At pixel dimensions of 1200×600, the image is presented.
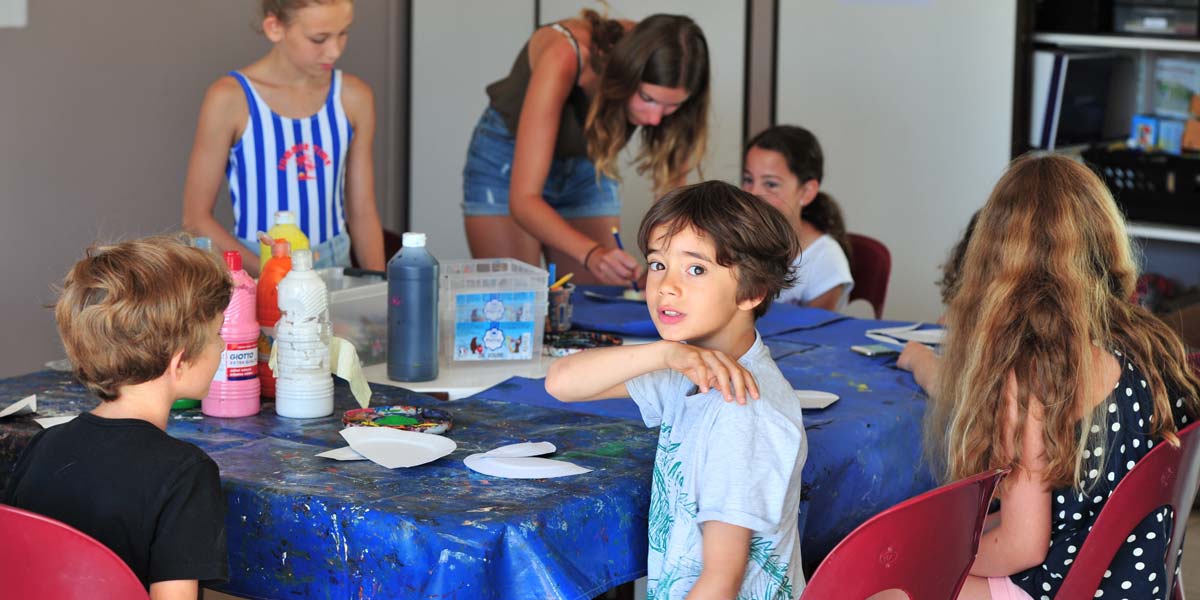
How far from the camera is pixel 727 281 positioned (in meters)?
1.56

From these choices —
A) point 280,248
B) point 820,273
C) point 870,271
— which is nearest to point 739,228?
point 280,248

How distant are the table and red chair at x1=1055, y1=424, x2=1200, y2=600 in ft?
1.09

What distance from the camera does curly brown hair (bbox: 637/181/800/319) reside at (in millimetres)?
1544

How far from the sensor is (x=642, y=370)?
155 centimetres

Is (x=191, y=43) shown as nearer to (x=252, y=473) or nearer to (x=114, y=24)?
(x=114, y=24)

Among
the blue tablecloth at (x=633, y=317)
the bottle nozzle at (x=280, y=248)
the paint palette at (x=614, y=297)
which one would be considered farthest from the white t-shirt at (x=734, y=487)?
the paint palette at (x=614, y=297)

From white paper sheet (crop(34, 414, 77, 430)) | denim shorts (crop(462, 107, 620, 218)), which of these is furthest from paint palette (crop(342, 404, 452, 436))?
denim shorts (crop(462, 107, 620, 218))

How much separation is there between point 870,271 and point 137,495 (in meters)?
2.24

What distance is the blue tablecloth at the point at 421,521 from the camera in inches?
54.1

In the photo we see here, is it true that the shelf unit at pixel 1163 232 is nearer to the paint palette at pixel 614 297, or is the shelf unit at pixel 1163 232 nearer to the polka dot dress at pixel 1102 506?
the paint palette at pixel 614 297

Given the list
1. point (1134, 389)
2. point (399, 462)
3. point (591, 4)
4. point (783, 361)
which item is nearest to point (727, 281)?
point (399, 462)

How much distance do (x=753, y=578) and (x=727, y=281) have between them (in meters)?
0.34

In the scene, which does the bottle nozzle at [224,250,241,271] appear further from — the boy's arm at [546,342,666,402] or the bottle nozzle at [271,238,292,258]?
the boy's arm at [546,342,666,402]

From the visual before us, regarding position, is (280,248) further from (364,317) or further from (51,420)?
(51,420)
